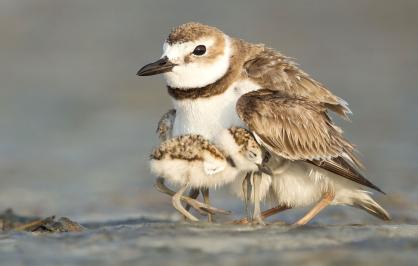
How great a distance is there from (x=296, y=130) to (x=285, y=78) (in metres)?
0.41

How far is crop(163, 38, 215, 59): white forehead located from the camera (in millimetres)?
7059

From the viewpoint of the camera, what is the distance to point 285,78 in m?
7.11

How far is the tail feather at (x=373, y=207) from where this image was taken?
7.50 m

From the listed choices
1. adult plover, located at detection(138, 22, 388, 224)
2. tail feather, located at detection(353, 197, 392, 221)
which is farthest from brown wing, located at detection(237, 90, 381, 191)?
tail feather, located at detection(353, 197, 392, 221)

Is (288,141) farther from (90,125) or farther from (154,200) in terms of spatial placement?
(90,125)

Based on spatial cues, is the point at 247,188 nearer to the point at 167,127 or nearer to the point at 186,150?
the point at 167,127

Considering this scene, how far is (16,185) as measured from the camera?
34.7ft

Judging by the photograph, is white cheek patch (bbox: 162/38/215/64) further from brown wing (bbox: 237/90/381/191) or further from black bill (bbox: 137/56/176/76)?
brown wing (bbox: 237/90/381/191)

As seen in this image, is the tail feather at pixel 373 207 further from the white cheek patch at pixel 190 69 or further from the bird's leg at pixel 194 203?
the white cheek patch at pixel 190 69

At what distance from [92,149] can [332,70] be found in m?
6.25

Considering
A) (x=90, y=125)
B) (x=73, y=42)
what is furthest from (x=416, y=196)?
(x=73, y=42)

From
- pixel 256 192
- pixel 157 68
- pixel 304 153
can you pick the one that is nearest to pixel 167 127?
pixel 157 68

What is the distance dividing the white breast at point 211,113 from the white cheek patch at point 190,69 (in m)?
0.13

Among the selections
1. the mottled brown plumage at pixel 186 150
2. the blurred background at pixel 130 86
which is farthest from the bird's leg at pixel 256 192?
the blurred background at pixel 130 86
